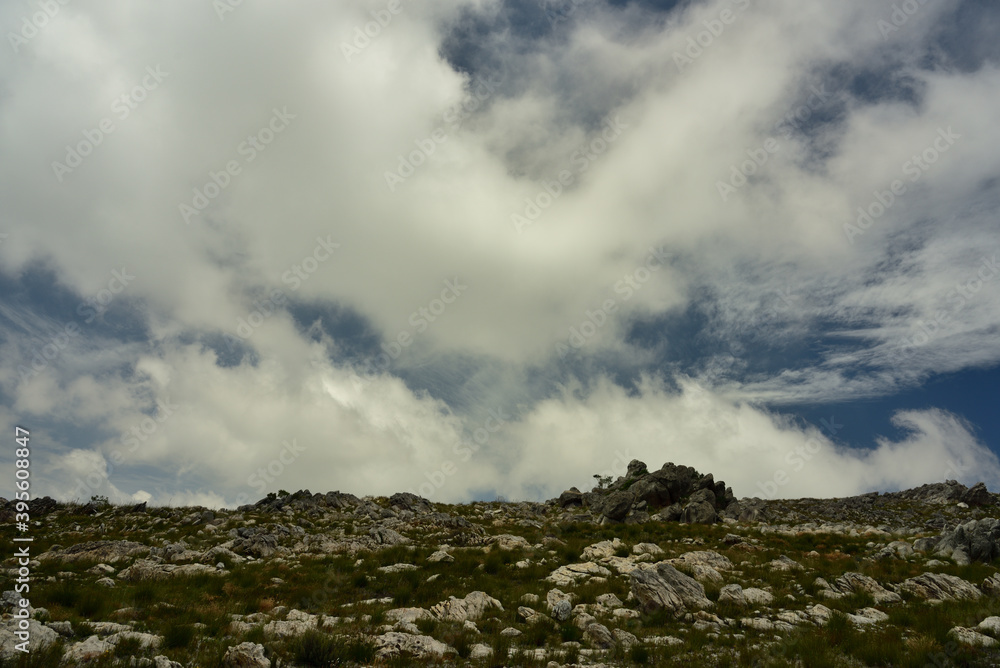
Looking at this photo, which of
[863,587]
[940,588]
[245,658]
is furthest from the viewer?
[863,587]

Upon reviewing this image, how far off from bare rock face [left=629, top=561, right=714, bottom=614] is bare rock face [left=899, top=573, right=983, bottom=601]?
7.47 meters

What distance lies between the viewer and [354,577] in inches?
713

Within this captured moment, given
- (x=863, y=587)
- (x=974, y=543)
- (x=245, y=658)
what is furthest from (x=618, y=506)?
(x=245, y=658)

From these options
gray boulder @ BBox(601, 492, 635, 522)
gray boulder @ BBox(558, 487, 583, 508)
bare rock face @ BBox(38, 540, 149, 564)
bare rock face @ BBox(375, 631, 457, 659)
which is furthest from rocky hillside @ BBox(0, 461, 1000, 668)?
gray boulder @ BBox(558, 487, 583, 508)

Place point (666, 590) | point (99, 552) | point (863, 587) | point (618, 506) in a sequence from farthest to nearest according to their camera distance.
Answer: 1. point (618, 506)
2. point (99, 552)
3. point (863, 587)
4. point (666, 590)

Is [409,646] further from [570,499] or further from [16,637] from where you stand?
[570,499]

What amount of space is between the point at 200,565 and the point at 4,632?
10.7m

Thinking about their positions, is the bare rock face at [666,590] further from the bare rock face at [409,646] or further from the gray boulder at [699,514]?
the gray boulder at [699,514]

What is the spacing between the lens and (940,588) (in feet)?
51.5

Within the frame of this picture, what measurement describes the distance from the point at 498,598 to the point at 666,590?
5.74 meters

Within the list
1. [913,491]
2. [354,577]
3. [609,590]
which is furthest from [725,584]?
[913,491]

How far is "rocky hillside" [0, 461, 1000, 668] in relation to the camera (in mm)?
10273

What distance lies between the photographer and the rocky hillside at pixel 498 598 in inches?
404

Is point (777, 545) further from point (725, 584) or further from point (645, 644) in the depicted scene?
point (645, 644)
